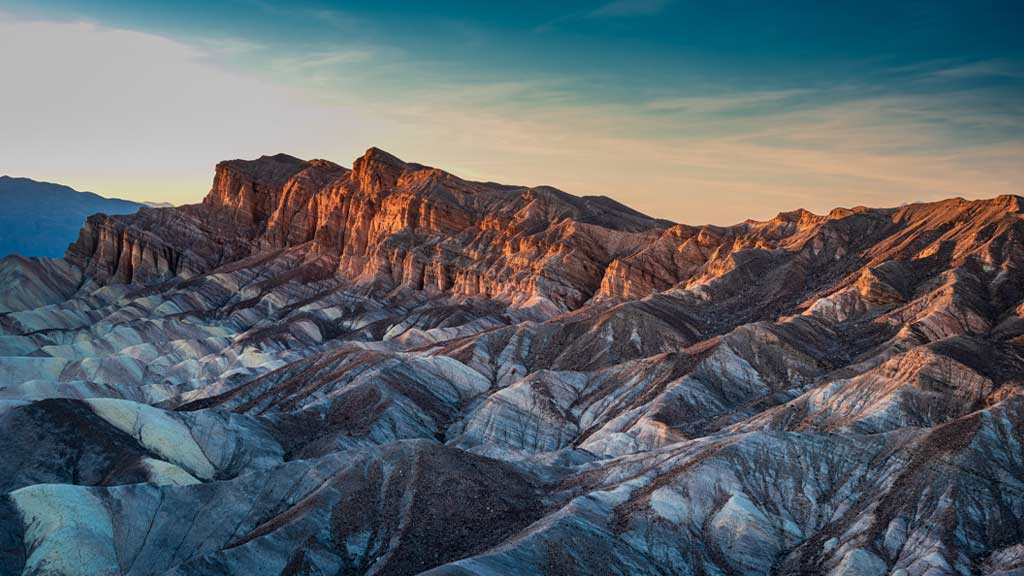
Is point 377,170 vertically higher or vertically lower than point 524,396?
higher

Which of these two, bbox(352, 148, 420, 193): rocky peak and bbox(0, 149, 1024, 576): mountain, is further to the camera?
bbox(352, 148, 420, 193): rocky peak

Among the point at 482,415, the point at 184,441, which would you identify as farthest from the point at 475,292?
the point at 184,441

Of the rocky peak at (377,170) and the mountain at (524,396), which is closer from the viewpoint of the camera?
the mountain at (524,396)

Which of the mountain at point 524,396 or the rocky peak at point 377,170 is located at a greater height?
the rocky peak at point 377,170

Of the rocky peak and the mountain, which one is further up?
the rocky peak

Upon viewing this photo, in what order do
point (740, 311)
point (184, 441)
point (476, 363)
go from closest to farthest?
point (184, 441) → point (476, 363) → point (740, 311)

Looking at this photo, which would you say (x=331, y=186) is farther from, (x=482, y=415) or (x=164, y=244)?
(x=482, y=415)

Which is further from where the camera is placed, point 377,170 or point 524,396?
point 377,170

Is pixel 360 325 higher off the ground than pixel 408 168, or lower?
lower
